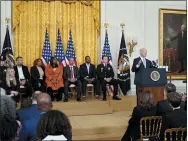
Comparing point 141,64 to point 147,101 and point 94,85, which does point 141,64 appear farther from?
point 147,101

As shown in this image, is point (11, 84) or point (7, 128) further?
point (11, 84)

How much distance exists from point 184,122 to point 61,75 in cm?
527

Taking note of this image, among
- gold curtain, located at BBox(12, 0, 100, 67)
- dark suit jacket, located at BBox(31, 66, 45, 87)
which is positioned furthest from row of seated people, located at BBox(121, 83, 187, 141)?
gold curtain, located at BBox(12, 0, 100, 67)

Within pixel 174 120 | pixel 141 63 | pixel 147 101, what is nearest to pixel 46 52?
pixel 141 63

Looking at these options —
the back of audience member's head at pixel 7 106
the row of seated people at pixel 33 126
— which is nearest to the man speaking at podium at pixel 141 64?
the row of seated people at pixel 33 126

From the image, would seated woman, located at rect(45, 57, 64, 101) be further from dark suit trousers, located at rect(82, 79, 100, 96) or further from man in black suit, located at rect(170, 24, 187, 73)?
man in black suit, located at rect(170, 24, 187, 73)

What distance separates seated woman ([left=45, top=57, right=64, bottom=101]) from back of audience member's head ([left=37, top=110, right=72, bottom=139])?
19.1 feet

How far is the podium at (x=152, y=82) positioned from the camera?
267 inches

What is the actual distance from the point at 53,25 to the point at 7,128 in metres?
7.30

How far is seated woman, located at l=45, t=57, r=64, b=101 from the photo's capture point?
25.8 ft

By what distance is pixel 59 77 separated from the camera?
7930mm

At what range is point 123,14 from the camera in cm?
997

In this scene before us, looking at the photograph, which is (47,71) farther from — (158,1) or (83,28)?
(158,1)

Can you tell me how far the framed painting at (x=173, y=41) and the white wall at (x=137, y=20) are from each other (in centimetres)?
19
